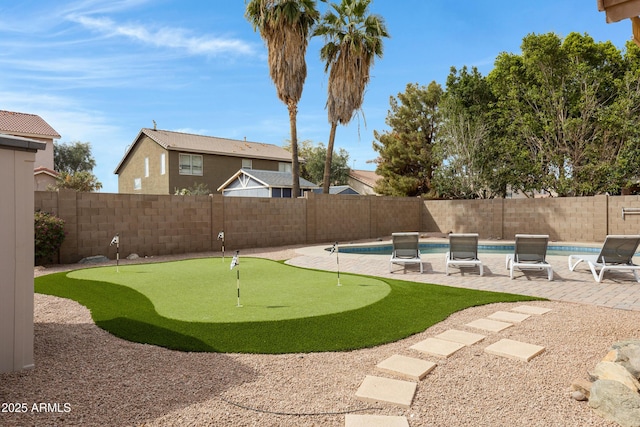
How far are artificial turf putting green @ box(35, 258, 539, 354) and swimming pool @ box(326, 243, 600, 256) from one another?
24.9ft

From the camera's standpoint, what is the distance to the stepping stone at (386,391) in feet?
11.3

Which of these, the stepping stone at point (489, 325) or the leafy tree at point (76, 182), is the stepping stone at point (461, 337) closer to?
the stepping stone at point (489, 325)

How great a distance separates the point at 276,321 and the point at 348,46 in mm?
18423

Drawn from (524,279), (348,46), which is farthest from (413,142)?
(524,279)

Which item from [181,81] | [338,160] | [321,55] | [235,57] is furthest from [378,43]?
[338,160]

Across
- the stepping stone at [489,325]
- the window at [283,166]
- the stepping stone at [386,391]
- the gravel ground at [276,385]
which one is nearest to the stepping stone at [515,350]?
the gravel ground at [276,385]

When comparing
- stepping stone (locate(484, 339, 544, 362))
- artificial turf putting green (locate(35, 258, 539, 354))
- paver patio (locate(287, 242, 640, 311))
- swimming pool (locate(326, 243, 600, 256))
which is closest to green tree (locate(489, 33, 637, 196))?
swimming pool (locate(326, 243, 600, 256))

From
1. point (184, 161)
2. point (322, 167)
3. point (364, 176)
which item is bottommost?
point (184, 161)

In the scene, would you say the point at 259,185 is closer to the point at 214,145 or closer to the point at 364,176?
the point at 214,145

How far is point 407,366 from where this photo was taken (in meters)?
4.15

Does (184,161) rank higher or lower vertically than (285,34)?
lower

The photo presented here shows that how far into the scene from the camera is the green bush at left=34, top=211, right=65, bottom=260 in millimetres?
11017

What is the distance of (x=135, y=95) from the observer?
19.3 metres

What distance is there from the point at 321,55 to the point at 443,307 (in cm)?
1806
